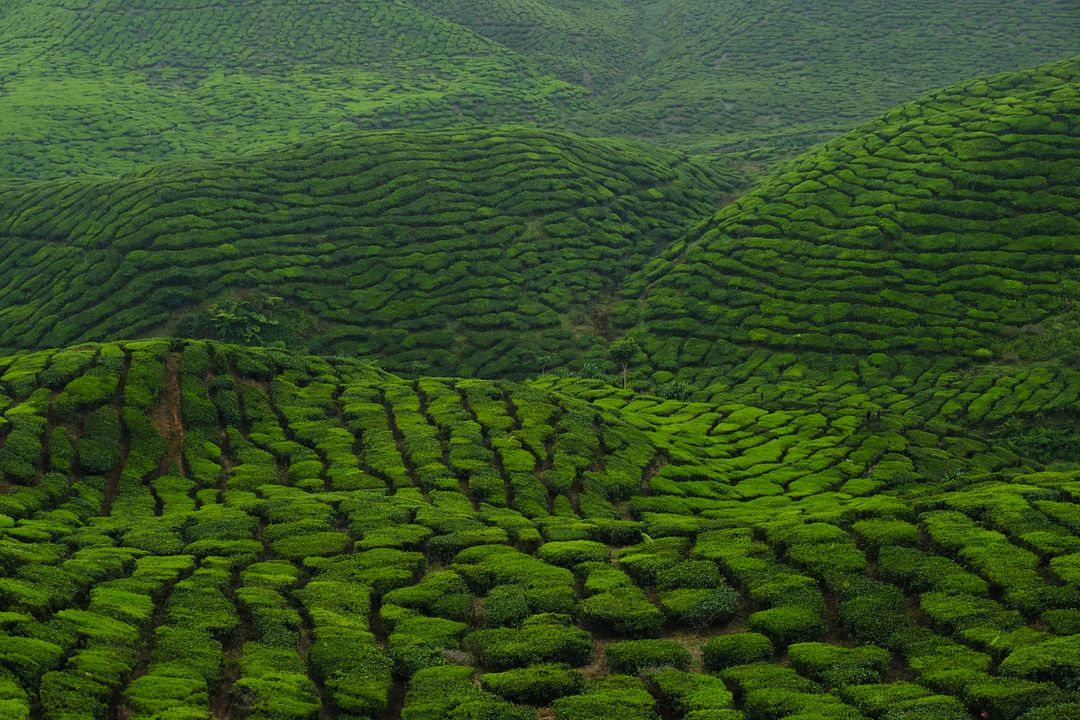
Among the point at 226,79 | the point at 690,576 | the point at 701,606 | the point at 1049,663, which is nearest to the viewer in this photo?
the point at 1049,663

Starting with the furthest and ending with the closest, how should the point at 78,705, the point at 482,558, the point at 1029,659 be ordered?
the point at 482,558
the point at 1029,659
the point at 78,705

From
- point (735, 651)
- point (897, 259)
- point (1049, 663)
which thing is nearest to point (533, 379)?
point (897, 259)

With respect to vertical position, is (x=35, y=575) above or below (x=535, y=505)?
above

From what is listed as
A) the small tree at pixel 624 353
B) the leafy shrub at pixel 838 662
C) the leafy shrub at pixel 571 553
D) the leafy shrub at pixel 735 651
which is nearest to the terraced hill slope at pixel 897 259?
the small tree at pixel 624 353

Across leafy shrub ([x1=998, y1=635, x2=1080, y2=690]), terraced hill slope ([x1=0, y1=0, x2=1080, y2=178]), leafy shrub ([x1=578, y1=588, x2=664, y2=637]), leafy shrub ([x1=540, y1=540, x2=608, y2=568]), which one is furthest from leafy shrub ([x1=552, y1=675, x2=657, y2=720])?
terraced hill slope ([x1=0, y1=0, x2=1080, y2=178])

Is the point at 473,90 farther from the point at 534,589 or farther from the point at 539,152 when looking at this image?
the point at 534,589

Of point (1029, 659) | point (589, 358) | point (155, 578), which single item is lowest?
point (589, 358)

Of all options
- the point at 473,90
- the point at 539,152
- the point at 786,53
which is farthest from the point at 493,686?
the point at 786,53

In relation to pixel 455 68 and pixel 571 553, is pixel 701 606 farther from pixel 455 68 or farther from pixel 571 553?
pixel 455 68
